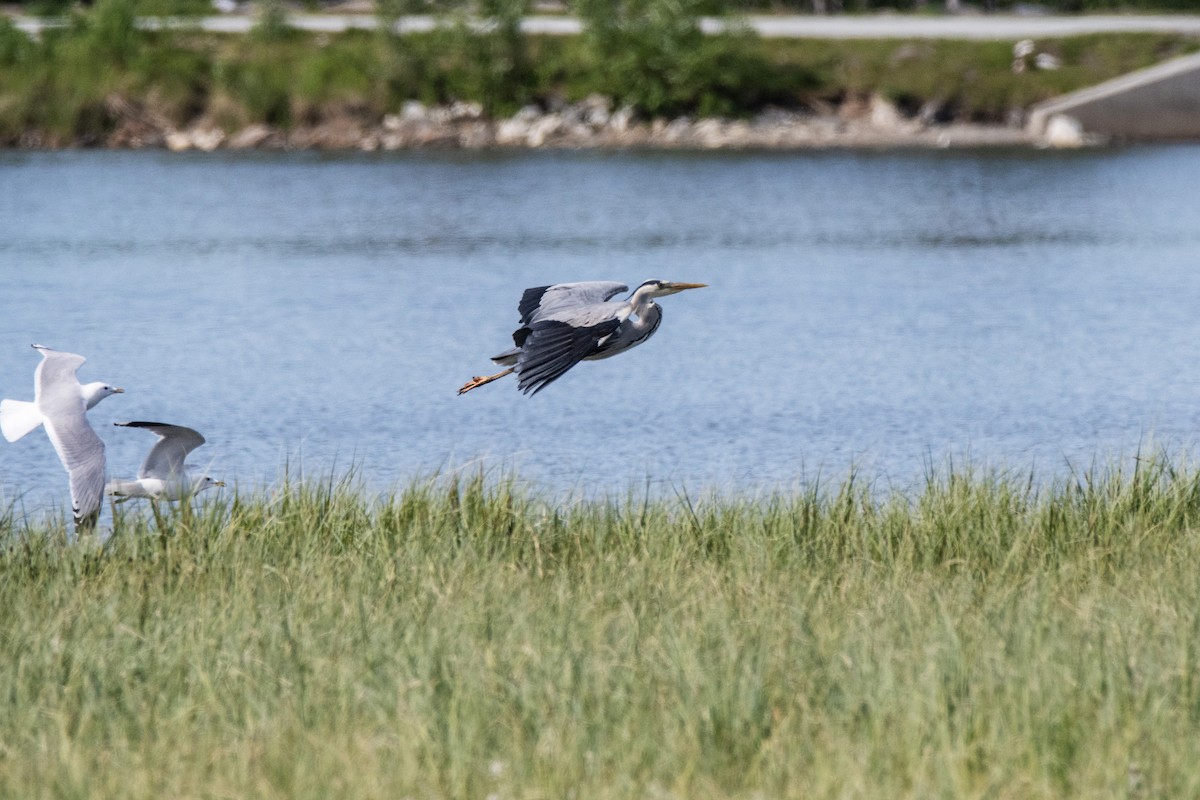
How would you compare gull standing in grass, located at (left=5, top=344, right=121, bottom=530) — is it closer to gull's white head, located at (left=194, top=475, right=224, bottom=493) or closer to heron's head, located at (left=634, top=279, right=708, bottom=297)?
gull's white head, located at (left=194, top=475, right=224, bottom=493)

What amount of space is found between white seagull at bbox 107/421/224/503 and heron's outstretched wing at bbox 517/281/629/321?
5.67ft

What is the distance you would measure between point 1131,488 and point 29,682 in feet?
17.7

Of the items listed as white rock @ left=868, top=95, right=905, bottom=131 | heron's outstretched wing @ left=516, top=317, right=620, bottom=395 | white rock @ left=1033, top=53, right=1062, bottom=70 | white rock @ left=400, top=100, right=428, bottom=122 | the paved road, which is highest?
heron's outstretched wing @ left=516, top=317, right=620, bottom=395

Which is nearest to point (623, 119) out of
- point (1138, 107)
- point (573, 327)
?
point (1138, 107)

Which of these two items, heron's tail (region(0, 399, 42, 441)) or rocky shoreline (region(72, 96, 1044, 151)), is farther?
rocky shoreline (region(72, 96, 1044, 151))

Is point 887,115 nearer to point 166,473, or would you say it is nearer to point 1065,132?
point 1065,132

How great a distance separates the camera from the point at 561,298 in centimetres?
883

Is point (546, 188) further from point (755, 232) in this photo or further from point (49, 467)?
point (49, 467)

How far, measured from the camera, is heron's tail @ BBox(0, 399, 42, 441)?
8219mm

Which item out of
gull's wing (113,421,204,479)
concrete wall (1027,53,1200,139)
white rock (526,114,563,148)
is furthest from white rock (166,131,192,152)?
gull's wing (113,421,204,479)

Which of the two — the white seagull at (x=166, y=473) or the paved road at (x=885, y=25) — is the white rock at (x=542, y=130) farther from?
the white seagull at (x=166, y=473)

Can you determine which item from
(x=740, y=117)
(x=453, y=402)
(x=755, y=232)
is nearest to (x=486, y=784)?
(x=453, y=402)

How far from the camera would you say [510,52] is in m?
47.8

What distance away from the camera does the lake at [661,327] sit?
13492 mm
